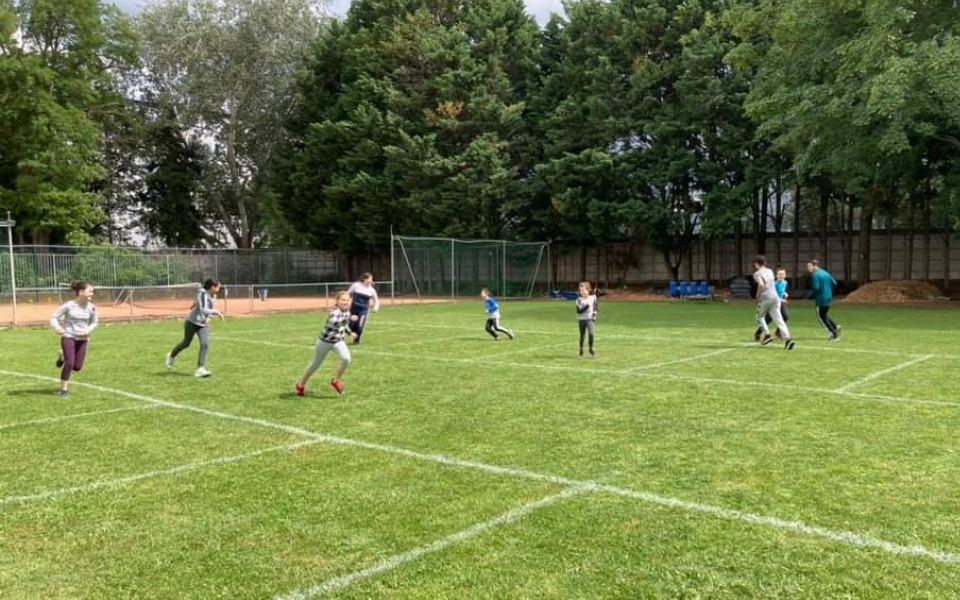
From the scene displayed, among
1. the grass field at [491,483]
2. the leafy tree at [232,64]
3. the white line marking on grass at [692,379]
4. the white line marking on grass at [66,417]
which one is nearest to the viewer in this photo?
the grass field at [491,483]

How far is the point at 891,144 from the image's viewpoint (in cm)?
2252

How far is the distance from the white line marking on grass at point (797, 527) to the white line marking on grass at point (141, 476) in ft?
10.4

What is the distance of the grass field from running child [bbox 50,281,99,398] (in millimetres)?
589

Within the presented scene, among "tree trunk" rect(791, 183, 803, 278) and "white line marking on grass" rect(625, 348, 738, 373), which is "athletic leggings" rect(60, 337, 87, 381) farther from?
"tree trunk" rect(791, 183, 803, 278)

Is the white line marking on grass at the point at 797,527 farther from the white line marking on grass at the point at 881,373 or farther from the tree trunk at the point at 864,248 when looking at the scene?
the tree trunk at the point at 864,248

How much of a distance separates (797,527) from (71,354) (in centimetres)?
925

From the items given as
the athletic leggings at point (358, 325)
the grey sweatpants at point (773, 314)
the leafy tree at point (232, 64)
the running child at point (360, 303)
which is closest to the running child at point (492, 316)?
the running child at point (360, 303)

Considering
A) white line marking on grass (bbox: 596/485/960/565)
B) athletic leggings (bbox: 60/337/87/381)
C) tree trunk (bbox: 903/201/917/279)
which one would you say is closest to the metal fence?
athletic leggings (bbox: 60/337/87/381)

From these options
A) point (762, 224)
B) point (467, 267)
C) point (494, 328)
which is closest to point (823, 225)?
point (762, 224)

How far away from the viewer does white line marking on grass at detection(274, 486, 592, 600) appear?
13.2 ft

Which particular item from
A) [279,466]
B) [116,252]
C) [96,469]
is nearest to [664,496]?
[279,466]

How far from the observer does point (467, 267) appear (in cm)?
3766

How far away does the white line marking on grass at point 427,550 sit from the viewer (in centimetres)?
403

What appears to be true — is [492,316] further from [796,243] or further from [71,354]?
[796,243]
